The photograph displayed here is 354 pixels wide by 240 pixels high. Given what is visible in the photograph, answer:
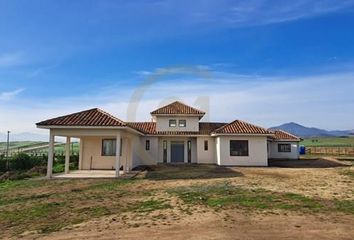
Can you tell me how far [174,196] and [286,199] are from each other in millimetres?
4098

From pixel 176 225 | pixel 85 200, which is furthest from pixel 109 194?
pixel 176 225

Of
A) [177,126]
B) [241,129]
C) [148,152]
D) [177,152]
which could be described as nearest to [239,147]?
[241,129]

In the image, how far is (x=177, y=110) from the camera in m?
31.9

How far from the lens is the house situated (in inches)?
762

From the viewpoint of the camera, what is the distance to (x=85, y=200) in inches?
474

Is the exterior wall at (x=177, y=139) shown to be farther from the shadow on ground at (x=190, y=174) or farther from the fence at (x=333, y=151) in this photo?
the fence at (x=333, y=151)

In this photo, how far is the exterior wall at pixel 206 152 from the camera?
30.1m

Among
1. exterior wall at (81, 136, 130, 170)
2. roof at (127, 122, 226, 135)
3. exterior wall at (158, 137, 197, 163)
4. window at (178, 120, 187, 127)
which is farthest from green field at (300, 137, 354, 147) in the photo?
exterior wall at (81, 136, 130, 170)

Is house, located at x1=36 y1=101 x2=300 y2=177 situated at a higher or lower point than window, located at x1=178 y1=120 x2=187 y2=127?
lower

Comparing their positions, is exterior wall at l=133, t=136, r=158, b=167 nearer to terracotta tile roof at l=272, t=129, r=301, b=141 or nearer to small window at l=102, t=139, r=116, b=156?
small window at l=102, t=139, r=116, b=156

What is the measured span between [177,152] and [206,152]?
2.87m

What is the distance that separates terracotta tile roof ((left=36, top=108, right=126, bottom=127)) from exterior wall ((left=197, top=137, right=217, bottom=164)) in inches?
465

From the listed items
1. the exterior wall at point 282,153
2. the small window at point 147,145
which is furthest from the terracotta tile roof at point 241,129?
the exterior wall at point 282,153

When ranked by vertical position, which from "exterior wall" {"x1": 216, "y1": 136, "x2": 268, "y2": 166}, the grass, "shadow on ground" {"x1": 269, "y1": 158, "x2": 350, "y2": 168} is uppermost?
"exterior wall" {"x1": 216, "y1": 136, "x2": 268, "y2": 166}
